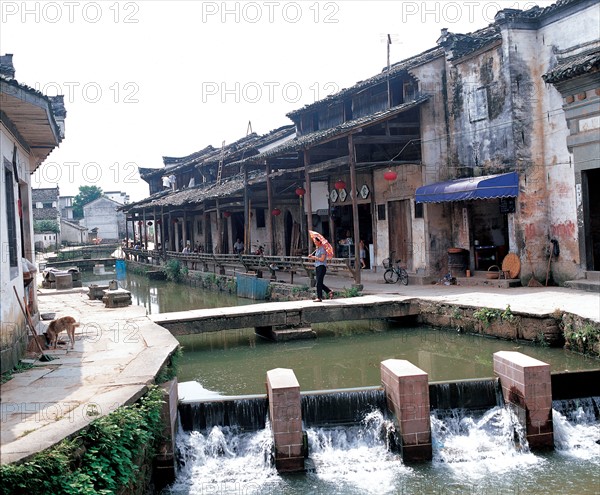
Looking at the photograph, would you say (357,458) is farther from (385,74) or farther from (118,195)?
(118,195)

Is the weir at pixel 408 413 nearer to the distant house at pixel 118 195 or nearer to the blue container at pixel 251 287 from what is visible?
the blue container at pixel 251 287

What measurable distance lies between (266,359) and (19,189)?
16.4 ft

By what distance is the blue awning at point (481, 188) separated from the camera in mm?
14664

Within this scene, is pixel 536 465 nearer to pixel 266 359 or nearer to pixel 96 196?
pixel 266 359

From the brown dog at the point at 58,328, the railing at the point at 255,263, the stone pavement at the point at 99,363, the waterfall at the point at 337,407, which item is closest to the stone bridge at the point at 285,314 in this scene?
the stone pavement at the point at 99,363

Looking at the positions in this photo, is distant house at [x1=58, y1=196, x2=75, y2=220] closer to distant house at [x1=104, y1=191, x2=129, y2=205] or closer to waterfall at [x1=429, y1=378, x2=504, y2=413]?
distant house at [x1=104, y1=191, x2=129, y2=205]

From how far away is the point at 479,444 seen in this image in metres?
7.56

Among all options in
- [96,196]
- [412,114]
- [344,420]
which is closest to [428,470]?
[344,420]

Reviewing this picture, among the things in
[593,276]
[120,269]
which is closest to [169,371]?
[593,276]

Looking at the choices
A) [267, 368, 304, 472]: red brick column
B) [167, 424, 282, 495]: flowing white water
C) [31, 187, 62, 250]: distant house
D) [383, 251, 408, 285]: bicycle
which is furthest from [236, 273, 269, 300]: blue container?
[31, 187, 62, 250]: distant house

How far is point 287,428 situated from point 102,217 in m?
64.7

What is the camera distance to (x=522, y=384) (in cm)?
754

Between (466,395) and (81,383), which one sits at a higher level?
(81,383)

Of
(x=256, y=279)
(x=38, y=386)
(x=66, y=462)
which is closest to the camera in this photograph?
(x=66, y=462)
